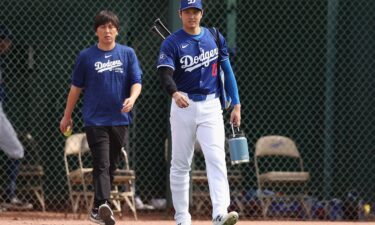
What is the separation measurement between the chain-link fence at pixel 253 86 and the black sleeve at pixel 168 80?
3.85 metres

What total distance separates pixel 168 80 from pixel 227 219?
1.06 metres

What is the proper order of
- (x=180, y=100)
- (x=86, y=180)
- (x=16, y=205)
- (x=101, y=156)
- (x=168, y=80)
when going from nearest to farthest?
(x=180, y=100)
(x=168, y=80)
(x=101, y=156)
(x=86, y=180)
(x=16, y=205)

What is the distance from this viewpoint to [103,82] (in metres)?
7.73

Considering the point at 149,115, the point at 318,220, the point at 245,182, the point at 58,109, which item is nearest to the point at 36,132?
the point at 58,109

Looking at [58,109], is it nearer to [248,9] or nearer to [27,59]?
[27,59]

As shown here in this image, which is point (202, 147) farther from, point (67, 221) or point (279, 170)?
point (279, 170)

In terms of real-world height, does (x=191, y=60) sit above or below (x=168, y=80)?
above

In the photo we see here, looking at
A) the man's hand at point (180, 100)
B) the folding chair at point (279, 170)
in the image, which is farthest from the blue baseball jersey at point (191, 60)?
the folding chair at point (279, 170)

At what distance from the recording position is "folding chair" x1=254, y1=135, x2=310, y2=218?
10305 mm

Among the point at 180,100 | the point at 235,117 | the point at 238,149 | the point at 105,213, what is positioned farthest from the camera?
the point at 105,213

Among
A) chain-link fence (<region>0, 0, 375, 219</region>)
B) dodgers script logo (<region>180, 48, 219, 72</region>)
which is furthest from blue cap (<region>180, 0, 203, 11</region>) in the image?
chain-link fence (<region>0, 0, 375, 219</region>)

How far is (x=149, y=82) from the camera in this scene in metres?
11.2

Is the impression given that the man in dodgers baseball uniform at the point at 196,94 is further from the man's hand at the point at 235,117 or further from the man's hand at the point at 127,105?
the man's hand at the point at 127,105

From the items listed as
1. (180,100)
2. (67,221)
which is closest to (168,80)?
(180,100)
